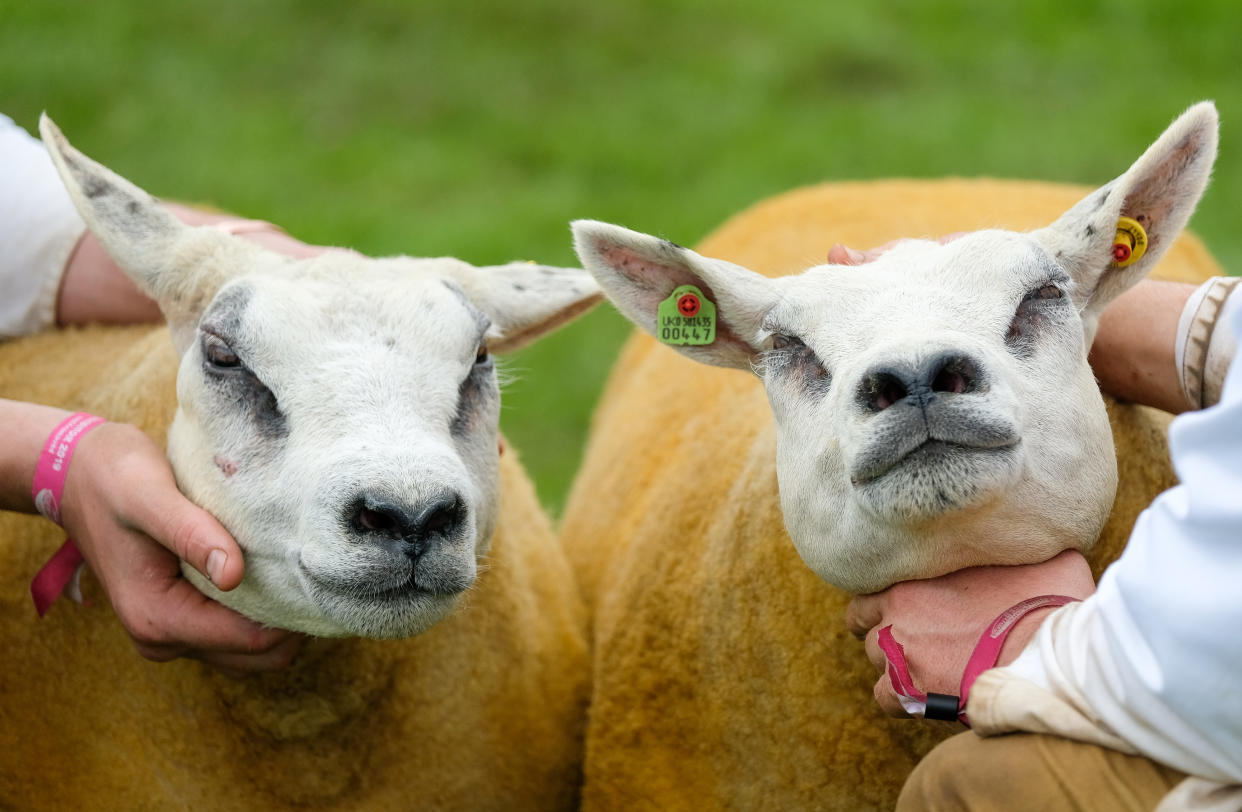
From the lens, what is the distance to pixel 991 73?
33.5ft

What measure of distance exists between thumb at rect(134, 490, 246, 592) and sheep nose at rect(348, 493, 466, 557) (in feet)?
0.92

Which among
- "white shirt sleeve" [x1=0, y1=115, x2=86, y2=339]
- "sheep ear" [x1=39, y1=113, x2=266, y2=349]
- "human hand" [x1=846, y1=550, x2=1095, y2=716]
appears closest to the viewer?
"human hand" [x1=846, y1=550, x2=1095, y2=716]

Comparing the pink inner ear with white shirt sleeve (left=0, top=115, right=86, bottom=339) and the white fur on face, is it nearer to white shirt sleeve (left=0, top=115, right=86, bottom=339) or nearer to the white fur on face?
the white fur on face

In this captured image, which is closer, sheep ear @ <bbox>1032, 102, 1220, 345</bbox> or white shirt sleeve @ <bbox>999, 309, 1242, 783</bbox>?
white shirt sleeve @ <bbox>999, 309, 1242, 783</bbox>

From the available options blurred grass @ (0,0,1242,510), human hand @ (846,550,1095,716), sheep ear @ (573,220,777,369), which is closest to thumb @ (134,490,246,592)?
sheep ear @ (573,220,777,369)

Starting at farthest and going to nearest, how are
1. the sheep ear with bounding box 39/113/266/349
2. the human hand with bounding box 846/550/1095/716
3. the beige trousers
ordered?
the sheep ear with bounding box 39/113/266/349 → the human hand with bounding box 846/550/1095/716 → the beige trousers

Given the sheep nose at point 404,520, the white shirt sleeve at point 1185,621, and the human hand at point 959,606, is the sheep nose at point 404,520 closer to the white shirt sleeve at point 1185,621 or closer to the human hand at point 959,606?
the human hand at point 959,606

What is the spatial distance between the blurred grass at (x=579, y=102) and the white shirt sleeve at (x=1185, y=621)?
5.31 metres

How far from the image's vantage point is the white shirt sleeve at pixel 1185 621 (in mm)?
1876

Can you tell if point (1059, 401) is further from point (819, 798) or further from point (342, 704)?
point (342, 704)

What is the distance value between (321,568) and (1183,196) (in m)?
1.93

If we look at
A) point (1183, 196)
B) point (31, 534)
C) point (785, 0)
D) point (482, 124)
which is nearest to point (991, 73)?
point (785, 0)

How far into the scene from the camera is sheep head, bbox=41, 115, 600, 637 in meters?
2.54

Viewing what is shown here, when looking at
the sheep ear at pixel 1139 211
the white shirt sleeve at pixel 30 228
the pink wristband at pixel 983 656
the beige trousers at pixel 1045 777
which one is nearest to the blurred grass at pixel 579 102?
the white shirt sleeve at pixel 30 228
